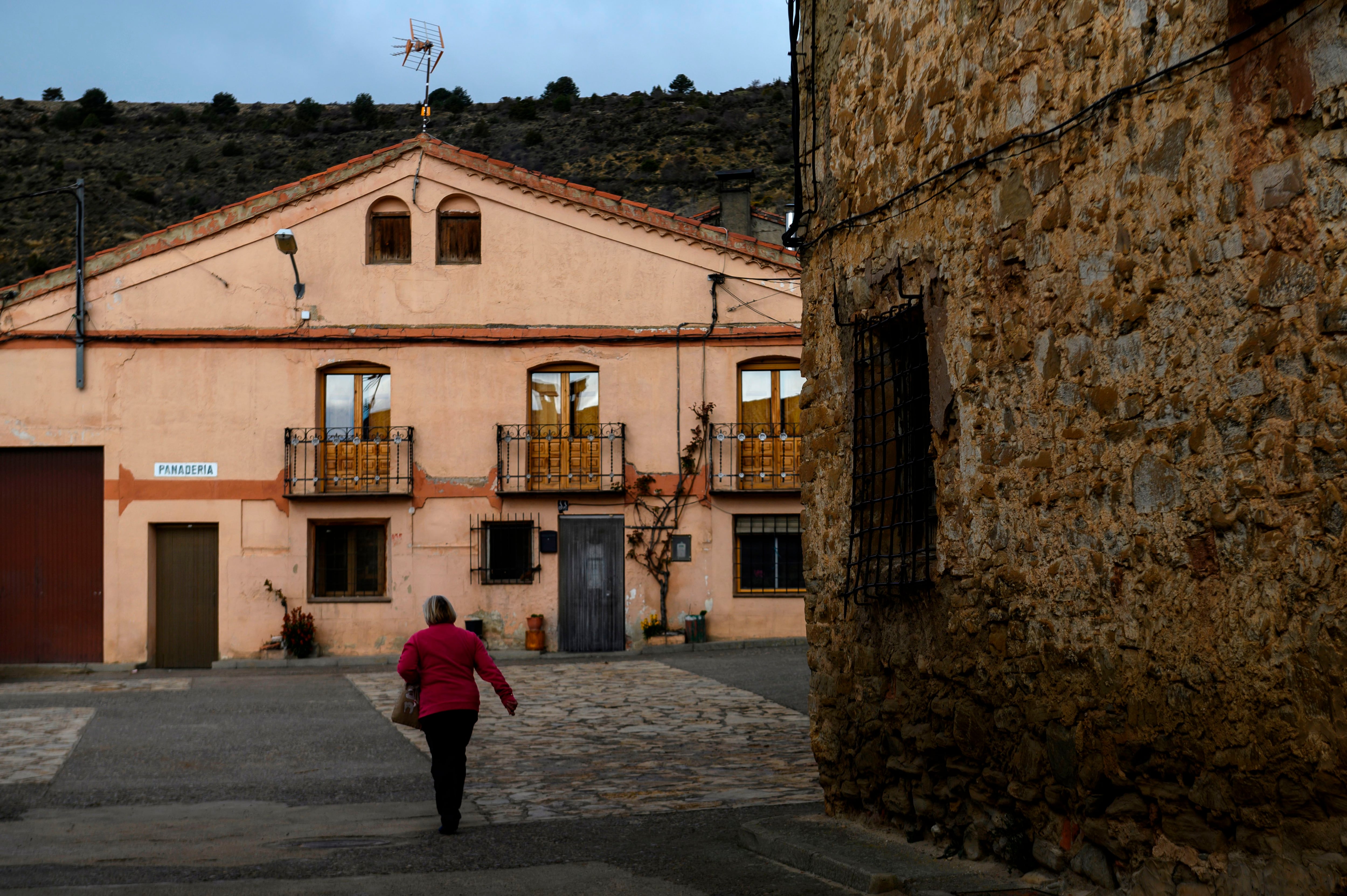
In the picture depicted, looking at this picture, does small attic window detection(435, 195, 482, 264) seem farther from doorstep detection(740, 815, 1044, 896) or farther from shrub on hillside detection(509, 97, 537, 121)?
shrub on hillside detection(509, 97, 537, 121)

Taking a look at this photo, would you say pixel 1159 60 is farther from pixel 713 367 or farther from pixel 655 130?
pixel 655 130

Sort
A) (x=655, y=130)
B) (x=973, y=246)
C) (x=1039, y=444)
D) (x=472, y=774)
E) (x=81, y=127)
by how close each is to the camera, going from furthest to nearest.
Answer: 1. (x=81, y=127)
2. (x=655, y=130)
3. (x=472, y=774)
4. (x=973, y=246)
5. (x=1039, y=444)

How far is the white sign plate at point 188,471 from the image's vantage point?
71.9ft

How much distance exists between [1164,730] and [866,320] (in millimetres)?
3128

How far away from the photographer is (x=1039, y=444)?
5539mm

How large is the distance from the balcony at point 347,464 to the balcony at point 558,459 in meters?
1.64

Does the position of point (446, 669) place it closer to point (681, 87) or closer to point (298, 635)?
point (298, 635)

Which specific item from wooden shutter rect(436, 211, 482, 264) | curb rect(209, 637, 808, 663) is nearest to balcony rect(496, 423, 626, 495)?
curb rect(209, 637, 808, 663)

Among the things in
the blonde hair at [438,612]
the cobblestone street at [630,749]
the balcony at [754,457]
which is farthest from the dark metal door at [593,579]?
the blonde hair at [438,612]

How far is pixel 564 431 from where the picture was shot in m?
22.7

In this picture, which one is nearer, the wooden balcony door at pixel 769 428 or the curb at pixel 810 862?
the curb at pixel 810 862

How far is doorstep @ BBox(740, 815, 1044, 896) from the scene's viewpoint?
218 inches

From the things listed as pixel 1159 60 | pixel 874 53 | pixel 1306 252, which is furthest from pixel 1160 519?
pixel 874 53

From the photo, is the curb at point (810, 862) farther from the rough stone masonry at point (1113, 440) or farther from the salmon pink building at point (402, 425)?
the salmon pink building at point (402, 425)
